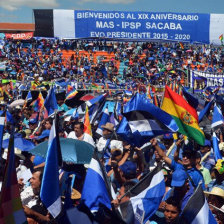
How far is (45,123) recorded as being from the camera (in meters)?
8.00

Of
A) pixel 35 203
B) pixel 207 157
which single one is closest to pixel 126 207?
pixel 35 203

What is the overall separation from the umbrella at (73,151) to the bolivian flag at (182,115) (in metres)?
1.77

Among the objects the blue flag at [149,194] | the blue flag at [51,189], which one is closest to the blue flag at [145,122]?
the blue flag at [149,194]

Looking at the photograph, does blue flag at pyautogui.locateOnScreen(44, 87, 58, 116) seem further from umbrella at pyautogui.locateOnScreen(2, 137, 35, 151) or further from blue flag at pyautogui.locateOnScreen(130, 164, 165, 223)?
blue flag at pyautogui.locateOnScreen(130, 164, 165, 223)

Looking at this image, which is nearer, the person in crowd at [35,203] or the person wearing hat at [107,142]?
the person in crowd at [35,203]

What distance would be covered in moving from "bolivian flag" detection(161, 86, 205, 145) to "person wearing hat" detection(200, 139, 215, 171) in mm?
422

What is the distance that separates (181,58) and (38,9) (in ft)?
42.9

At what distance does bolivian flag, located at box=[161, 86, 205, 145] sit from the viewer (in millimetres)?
5887

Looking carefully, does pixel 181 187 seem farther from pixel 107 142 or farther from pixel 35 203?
pixel 107 142

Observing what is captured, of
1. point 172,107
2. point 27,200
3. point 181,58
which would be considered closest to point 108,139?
point 172,107

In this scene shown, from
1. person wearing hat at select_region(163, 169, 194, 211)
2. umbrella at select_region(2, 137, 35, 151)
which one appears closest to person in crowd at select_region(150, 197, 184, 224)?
person wearing hat at select_region(163, 169, 194, 211)

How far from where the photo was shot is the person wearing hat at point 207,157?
589cm

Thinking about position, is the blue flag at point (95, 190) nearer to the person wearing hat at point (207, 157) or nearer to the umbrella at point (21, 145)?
the umbrella at point (21, 145)

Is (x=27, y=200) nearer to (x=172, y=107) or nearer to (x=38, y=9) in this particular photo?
(x=172, y=107)
